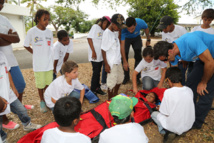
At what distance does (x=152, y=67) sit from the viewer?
11.7 ft

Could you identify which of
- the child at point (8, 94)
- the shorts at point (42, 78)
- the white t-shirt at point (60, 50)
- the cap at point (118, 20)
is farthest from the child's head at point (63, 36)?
the child at point (8, 94)

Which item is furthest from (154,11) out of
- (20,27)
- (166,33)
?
(166,33)

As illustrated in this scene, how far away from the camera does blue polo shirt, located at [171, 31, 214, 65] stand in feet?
6.37

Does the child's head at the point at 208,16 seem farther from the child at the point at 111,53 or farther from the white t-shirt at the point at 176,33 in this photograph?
the child at the point at 111,53

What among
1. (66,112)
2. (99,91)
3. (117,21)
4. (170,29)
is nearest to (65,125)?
(66,112)

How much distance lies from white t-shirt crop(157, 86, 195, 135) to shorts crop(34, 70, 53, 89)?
90.7 inches

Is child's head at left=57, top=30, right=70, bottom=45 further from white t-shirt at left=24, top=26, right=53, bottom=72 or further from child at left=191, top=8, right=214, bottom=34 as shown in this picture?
child at left=191, top=8, right=214, bottom=34

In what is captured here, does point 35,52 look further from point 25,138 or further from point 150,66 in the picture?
point 150,66

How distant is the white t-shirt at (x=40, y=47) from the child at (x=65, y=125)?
69.7 inches

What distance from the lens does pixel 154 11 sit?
2695 centimetres

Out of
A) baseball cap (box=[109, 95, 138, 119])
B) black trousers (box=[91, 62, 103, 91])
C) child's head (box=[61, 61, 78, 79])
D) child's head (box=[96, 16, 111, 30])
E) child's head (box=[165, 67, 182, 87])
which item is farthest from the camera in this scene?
black trousers (box=[91, 62, 103, 91])

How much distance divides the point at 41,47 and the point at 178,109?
2.65 m

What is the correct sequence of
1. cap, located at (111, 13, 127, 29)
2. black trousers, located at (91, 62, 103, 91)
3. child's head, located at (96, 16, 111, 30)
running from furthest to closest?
black trousers, located at (91, 62, 103, 91) → child's head, located at (96, 16, 111, 30) → cap, located at (111, 13, 127, 29)

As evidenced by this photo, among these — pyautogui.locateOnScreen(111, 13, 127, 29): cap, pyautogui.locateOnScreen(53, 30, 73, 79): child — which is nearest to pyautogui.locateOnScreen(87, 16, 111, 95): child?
pyautogui.locateOnScreen(53, 30, 73, 79): child
